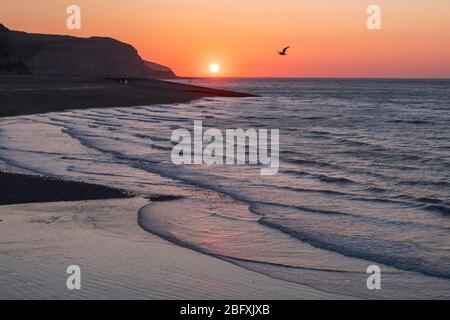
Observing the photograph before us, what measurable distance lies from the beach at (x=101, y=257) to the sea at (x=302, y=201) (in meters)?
0.45

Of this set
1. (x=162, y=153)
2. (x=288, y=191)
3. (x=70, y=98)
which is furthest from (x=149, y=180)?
(x=70, y=98)

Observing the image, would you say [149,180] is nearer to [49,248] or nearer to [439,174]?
[49,248]

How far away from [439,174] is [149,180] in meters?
8.41

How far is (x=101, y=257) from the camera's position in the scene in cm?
874

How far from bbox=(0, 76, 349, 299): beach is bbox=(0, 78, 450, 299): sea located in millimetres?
452

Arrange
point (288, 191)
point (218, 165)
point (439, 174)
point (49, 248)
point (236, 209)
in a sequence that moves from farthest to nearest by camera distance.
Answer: point (218, 165) < point (439, 174) < point (288, 191) < point (236, 209) < point (49, 248)

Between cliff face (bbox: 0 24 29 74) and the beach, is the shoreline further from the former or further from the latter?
cliff face (bbox: 0 24 29 74)

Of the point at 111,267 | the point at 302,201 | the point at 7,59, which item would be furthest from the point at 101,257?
the point at 7,59

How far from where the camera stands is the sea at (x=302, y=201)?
29.2 ft

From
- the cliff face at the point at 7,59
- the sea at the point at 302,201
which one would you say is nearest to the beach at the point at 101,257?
the sea at the point at 302,201

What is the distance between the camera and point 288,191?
A: 15.1 metres

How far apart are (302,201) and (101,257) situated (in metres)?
6.11

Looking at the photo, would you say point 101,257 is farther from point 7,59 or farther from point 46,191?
point 7,59
